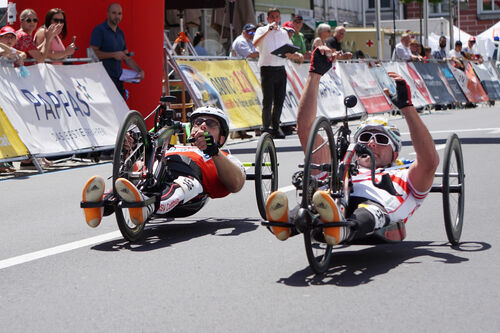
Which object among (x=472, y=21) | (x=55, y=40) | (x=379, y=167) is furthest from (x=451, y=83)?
(x=472, y=21)

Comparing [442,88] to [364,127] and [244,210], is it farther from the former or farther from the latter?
[364,127]

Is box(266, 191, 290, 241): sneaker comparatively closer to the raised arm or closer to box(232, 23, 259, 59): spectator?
the raised arm

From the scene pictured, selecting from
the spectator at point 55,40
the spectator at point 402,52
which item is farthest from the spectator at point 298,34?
the spectator at point 402,52

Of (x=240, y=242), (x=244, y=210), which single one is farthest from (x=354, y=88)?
(x=240, y=242)

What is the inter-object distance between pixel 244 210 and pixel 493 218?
2.08 meters

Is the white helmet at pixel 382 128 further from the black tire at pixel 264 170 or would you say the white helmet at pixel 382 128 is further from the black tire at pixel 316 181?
the black tire at pixel 264 170

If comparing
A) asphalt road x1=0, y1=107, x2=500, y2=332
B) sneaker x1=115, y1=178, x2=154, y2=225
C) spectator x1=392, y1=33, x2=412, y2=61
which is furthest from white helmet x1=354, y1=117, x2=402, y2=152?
spectator x1=392, y1=33, x2=412, y2=61

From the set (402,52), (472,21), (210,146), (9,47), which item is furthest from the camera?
(472,21)

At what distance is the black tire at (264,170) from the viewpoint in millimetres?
7805

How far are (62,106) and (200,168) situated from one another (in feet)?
20.6

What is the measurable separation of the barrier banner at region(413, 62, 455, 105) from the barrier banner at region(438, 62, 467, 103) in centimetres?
28

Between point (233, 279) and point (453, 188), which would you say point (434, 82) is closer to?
point (453, 188)

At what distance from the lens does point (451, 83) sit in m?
30.7

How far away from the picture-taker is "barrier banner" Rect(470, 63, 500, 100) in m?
33.6
